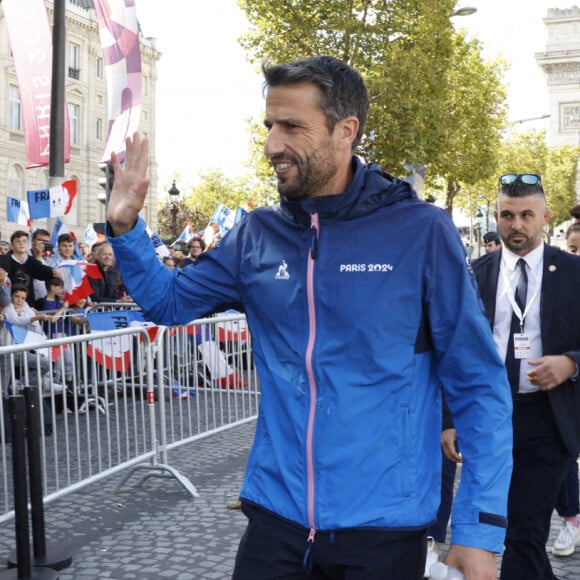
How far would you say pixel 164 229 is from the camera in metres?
67.8

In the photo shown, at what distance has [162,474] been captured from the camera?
248 inches

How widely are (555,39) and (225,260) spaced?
9311 cm

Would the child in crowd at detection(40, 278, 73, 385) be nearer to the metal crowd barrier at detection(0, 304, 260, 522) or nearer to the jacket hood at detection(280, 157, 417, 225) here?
the metal crowd barrier at detection(0, 304, 260, 522)

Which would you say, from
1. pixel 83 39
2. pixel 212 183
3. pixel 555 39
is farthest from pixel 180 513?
pixel 555 39

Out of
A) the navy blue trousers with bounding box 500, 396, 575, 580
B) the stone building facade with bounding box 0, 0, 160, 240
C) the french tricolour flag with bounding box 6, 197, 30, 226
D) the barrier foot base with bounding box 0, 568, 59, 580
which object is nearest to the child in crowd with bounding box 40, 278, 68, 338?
the barrier foot base with bounding box 0, 568, 59, 580

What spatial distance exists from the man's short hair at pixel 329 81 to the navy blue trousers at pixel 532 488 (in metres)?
2.04

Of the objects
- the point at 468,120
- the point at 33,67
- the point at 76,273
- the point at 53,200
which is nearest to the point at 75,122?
the point at 468,120

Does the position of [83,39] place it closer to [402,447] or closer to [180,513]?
[180,513]

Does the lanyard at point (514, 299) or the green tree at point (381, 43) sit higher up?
the green tree at point (381, 43)

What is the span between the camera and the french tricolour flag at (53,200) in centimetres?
1166

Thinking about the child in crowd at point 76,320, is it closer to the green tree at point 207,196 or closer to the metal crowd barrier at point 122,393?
the metal crowd barrier at point 122,393

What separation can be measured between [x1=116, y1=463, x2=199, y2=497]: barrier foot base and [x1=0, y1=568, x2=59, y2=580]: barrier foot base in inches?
67.0

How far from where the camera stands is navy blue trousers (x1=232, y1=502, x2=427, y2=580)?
1.97 metres

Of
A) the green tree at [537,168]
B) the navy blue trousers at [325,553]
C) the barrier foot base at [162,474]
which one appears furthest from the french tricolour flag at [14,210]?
the green tree at [537,168]
